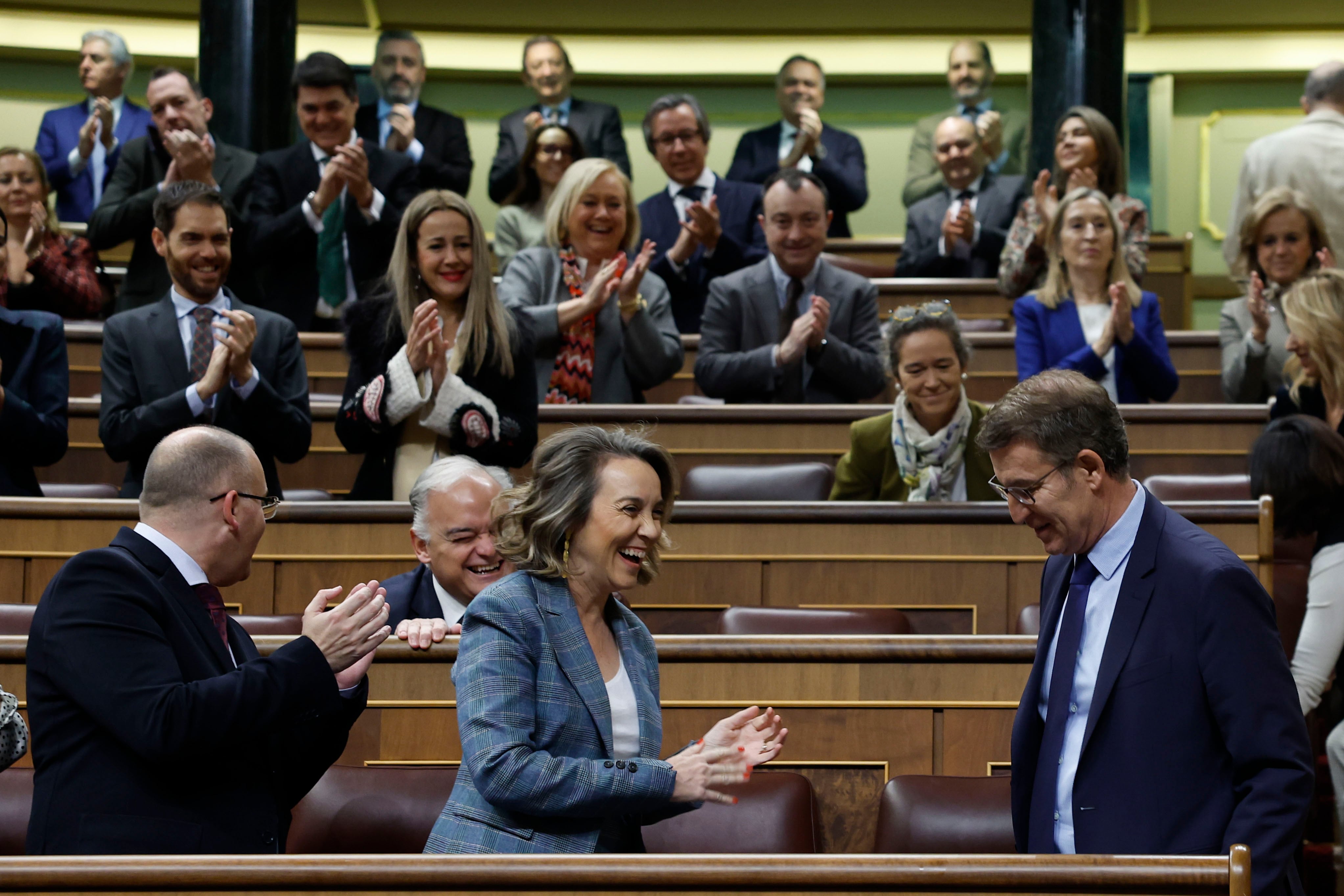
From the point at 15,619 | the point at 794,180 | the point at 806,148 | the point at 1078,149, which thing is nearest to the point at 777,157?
the point at 806,148

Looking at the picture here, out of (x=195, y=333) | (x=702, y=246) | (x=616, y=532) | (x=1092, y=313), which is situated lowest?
(x=616, y=532)

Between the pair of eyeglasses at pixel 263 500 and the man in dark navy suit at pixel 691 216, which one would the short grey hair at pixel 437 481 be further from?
the man in dark navy suit at pixel 691 216

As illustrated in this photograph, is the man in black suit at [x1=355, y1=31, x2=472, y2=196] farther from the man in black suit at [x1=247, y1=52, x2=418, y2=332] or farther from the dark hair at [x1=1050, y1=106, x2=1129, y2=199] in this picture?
the dark hair at [x1=1050, y1=106, x2=1129, y2=199]

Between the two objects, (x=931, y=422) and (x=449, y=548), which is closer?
(x=449, y=548)

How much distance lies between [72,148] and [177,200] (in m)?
3.09

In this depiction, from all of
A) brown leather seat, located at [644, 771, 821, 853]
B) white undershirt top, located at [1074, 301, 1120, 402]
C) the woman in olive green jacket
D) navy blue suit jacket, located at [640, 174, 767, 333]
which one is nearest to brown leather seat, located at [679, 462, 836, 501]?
the woman in olive green jacket

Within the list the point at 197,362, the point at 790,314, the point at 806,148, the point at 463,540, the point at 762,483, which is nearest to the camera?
the point at 463,540

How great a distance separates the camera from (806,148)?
5.54m

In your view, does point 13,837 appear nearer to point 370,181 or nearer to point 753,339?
point 753,339

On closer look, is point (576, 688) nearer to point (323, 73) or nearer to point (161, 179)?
point (323, 73)

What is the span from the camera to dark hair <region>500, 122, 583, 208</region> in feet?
15.7

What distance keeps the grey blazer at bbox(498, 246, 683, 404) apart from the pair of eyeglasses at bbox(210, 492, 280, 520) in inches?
74.9

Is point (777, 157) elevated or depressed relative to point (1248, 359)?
elevated

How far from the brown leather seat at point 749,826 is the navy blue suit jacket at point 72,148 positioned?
433cm
